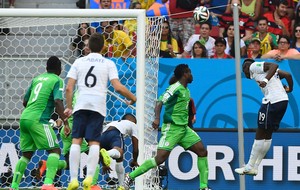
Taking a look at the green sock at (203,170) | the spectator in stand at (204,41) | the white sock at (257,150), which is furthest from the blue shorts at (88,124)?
the spectator in stand at (204,41)

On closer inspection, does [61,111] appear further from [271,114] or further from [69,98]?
[271,114]

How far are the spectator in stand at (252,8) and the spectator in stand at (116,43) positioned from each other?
2.90 meters

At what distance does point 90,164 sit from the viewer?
13.3 meters

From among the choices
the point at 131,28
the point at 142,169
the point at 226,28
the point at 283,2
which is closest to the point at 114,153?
the point at 142,169

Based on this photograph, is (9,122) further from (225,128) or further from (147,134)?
(225,128)

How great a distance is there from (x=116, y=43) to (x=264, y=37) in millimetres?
3063

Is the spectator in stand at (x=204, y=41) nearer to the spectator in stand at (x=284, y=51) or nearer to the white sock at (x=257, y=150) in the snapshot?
the spectator in stand at (x=284, y=51)

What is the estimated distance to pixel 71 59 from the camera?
1825cm

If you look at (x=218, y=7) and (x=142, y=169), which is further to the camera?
(x=218, y=7)

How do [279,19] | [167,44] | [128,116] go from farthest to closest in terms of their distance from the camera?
[279,19], [167,44], [128,116]

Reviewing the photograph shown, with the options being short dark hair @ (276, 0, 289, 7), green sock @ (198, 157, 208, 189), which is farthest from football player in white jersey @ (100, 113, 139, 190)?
short dark hair @ (276, 0, 289, 7)

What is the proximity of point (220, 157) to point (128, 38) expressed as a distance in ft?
8.04

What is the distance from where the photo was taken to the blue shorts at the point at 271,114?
15.5 metres

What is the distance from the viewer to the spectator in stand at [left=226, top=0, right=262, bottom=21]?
1989 centimetres
